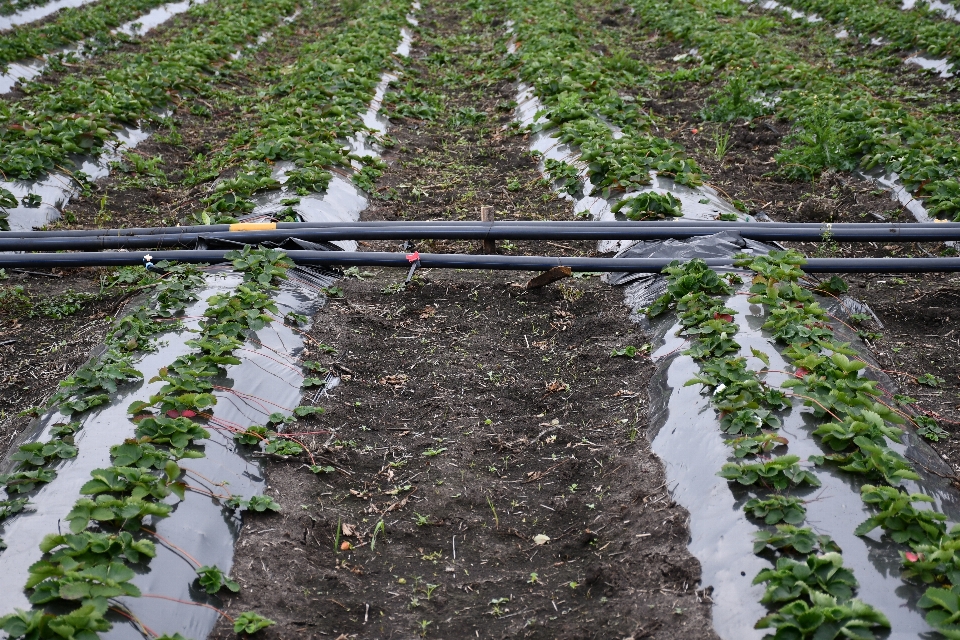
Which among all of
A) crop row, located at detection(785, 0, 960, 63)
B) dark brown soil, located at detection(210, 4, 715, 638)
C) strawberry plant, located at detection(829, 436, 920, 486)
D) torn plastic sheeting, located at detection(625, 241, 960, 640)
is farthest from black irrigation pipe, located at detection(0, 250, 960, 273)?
crop row, located at detection(785, 0, 960, 63)

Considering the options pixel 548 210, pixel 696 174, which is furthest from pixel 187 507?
pixel 696 174

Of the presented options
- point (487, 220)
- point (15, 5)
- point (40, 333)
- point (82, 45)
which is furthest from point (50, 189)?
point (15, 5)

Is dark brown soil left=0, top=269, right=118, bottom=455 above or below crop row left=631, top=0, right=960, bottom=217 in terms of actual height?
below

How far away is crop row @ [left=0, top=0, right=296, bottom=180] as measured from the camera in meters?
7.61

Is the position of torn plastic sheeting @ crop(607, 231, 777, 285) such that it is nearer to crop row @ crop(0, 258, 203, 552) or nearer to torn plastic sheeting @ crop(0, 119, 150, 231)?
crop row @ crop(0, 258, 203, 552)

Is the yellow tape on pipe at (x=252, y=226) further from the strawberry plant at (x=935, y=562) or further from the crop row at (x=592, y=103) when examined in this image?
the strawberry plant at (x=935, y=562)

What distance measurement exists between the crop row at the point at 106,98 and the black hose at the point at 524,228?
2.06 m

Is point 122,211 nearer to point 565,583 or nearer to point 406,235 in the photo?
point 406,235

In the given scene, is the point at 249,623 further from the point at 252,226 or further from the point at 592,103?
the point at 592,103

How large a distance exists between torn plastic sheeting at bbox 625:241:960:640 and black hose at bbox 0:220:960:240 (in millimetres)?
1070

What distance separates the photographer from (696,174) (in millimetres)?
6848

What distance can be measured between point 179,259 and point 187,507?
8.34 ft

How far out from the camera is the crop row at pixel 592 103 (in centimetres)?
677

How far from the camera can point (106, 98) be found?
9047 mm
